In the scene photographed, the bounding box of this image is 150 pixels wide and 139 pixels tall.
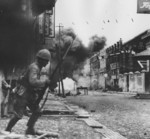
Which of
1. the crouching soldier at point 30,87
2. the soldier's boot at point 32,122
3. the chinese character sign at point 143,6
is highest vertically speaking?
the chinese character sign at point 143,6

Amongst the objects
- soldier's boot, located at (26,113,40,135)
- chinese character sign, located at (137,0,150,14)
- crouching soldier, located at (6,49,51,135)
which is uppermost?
chinese character sign, located at (137,0,150,14)

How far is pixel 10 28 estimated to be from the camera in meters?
17.6

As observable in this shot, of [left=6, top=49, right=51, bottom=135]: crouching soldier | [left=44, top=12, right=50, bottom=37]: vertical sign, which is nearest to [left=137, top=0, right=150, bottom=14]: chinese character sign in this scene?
[left=44, top=12, right=50, bottom=37]: vertical sign

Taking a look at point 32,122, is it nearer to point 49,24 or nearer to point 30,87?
point 30,87

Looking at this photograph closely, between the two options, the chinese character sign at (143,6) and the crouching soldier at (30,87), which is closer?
the crouching soldier at (30,87)

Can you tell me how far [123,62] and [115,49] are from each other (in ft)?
41.4

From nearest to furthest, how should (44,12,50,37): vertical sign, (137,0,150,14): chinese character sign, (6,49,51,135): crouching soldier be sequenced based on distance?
(6,49,51,135): crouching soldier
(137,0,150,14): chinese character sign
(44,12,50,37): vertical sign

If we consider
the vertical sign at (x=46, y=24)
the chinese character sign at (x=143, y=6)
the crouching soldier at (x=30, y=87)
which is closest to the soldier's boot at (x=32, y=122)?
the crouching soldier at (x=30, y=87)

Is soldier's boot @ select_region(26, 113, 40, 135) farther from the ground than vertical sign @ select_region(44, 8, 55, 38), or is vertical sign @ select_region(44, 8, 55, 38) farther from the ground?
vertical sign @ select_region(44, 8, 55, 38)

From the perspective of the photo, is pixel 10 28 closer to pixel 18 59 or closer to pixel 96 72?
pixel 18 59

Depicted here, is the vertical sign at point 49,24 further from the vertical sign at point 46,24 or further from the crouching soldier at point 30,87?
the crouching soldier at point 30,87

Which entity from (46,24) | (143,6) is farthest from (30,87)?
(46,24)

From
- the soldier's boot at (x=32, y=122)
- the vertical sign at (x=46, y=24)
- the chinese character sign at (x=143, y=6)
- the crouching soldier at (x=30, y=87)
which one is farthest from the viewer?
the vertical sign at (x=46, y=24)

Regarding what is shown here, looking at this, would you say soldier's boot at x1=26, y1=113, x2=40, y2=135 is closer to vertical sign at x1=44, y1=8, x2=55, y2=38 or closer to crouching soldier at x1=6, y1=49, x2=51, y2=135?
crouching soldier at x1=6, y1=49, x2=51, y2=135
